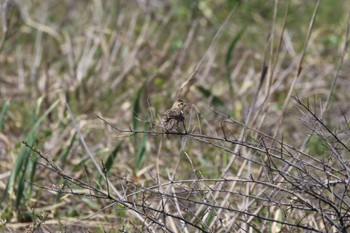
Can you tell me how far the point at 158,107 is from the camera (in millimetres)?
3990

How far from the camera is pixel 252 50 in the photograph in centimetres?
530

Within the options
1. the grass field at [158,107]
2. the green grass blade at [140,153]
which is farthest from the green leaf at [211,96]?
the green grass blade at [140,153]

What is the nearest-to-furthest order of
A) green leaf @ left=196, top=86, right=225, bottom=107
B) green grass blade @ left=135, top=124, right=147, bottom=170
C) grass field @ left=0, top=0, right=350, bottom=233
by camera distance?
grass field @ left=0, top=0, right=350, bottom=233
green grass blade @ left=135, top=124, right=147, bottom=170
green leaf @ left=196, top=86, right=225, bottom=107

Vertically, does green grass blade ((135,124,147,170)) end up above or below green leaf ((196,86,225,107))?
below

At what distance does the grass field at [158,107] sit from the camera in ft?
8.93

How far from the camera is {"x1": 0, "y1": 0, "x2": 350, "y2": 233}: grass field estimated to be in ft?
8.93

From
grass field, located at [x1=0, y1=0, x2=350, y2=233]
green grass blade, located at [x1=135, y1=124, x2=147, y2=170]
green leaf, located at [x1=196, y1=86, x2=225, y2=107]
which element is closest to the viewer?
grass field, located at [x1=0, y1=0, x2=350, y2=233]

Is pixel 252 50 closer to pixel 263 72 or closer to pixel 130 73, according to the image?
pixel 130 73

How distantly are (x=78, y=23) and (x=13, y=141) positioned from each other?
1.71 meters

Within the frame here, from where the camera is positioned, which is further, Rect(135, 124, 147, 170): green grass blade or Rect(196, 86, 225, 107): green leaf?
Rect(196, 86, 225, 107): green leaf

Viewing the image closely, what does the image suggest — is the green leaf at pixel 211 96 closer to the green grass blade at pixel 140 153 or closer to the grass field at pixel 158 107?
the grass field at pixel 158 107

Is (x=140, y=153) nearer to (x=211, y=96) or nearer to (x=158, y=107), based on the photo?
(x=211, y=96)

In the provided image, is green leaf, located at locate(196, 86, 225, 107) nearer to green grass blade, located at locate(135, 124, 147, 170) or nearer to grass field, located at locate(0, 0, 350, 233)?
grass field, located at locate(0, 0, 350, 233)

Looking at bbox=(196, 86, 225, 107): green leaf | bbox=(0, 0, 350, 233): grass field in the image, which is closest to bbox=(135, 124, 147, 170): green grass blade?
bbox=(0, 0, 350, 233): grass field
